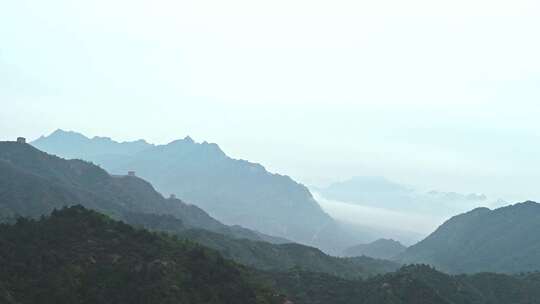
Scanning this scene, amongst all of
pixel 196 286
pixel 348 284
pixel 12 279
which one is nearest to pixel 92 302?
pixel 12 279

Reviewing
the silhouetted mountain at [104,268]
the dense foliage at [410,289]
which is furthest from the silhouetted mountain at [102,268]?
the dense foliage at [410,289]

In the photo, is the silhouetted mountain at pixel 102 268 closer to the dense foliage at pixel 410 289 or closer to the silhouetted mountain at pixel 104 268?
the silhouetted mountain at pixel 104 268

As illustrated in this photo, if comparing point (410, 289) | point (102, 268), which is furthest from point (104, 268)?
point (410, 289)

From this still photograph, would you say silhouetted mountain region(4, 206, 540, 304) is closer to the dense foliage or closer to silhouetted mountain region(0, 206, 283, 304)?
silhouetted mountain region(0, 206, 283, 304)

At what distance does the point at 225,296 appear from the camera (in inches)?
2660

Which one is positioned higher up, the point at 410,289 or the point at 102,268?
the point at 410,289

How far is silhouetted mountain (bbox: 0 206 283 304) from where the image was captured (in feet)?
197

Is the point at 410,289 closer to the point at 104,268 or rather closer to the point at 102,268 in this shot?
the point at 104,268

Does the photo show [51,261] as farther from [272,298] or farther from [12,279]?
[272,298]

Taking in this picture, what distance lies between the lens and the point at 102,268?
2566 inches

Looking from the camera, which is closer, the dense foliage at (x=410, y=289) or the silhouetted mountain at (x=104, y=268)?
the silhouetted mountain at (x=104, y=268)

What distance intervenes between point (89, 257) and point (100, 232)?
918 cm

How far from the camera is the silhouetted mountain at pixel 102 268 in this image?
197 feet

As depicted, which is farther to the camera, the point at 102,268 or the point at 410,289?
the point at 410,289
